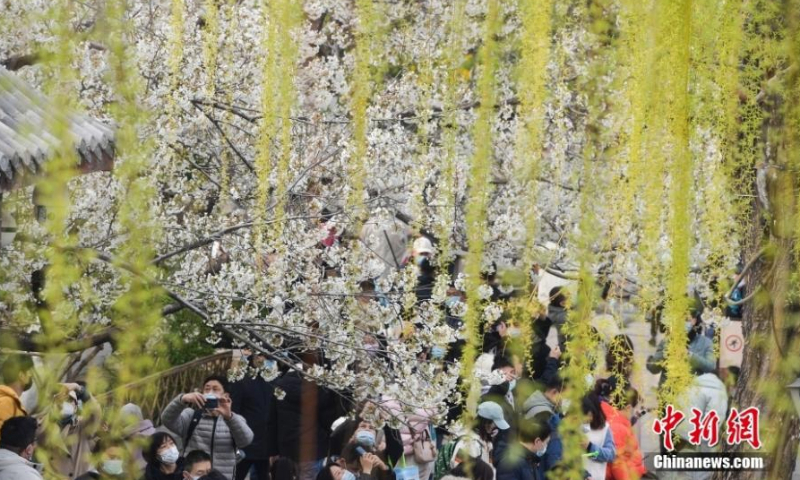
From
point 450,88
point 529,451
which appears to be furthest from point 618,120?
point 529,451

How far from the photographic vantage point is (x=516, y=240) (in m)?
6.90

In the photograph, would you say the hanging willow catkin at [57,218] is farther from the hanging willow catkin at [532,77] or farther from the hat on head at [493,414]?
the hat on head at [493,414]

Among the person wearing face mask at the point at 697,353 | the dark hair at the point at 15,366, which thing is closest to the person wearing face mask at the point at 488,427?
the person wearing face mask at the point at 697,353

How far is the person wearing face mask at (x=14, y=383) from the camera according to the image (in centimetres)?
458

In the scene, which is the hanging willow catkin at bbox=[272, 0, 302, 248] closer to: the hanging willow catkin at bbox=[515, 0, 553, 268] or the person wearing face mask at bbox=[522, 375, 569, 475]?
the hanging willow catkin at bbox=[515, 0, 553, 268]

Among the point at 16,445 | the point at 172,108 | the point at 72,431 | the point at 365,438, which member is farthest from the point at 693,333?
the point at 16,445

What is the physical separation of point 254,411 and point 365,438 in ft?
2.48

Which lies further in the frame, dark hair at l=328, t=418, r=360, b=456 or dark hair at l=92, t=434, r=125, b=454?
dark hair at l=328, t=418, r=360, b=456

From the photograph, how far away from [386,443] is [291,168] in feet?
4.41

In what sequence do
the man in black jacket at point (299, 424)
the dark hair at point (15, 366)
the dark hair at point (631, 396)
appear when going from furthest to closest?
the man in black jacket at point (299, 424) → the dark hair at point (631, 396) → the dark hair at point (15, 366)

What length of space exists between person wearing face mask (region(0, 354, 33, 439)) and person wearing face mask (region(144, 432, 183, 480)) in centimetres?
55

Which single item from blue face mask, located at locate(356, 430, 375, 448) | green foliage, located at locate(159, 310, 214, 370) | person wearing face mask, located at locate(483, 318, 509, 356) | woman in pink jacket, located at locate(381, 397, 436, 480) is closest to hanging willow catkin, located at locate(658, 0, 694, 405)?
woman in pink jacket, located at locate(381, 397, 436, 480)

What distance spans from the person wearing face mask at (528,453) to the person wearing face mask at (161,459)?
1304mm

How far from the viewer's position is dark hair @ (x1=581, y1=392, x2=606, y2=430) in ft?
17.9
